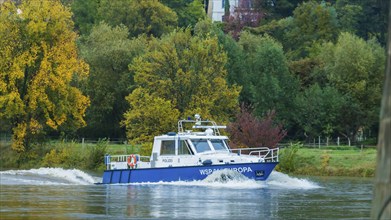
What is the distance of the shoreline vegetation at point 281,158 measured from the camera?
58.0m

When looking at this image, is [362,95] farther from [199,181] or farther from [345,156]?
[199,181]

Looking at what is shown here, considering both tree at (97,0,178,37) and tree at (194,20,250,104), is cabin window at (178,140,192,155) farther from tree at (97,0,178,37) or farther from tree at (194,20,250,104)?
tree at (97,0,178,37)

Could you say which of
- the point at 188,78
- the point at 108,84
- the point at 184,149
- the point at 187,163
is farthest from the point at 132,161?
the point at 108,84

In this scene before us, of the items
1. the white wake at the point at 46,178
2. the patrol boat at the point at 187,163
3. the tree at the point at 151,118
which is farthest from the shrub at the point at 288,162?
the patrol boat at the point at 187,163

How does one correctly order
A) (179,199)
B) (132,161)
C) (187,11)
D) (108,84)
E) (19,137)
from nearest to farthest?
(179,199) → (132,161) → (19,137) → (108,84) → (187,11)

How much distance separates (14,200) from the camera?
30.5m

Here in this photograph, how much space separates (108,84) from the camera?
264ft

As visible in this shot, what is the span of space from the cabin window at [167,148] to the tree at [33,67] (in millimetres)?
23109

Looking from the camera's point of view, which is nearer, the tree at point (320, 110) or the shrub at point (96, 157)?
the shrub at point (96, 157)

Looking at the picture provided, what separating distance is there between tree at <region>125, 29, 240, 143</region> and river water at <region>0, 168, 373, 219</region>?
1713 centimetres

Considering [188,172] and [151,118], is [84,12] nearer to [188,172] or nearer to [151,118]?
[151,118]

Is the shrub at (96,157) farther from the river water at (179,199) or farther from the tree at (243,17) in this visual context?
the tree at (243,17)

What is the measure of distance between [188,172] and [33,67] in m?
26.8

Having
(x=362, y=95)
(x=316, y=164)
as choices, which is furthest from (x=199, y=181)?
(x=362, y=95)
